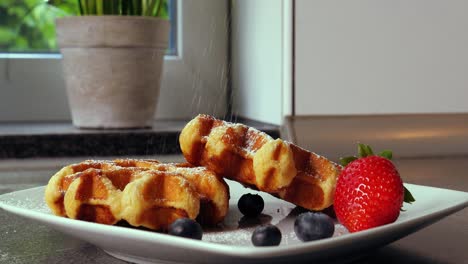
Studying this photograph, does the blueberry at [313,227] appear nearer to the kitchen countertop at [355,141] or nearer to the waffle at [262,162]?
the waffle at [262,162]

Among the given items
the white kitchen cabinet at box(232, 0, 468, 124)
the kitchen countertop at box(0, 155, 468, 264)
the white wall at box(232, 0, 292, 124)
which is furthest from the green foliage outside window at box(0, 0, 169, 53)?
the kitchen countertop at box(0, 155, 468, 264)

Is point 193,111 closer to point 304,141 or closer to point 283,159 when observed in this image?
point 304,141

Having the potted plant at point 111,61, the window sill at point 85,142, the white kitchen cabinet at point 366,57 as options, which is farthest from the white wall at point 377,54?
the potted plant at point 111,61

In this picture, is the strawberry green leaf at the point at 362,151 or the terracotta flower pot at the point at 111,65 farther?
the terracotta flower pot at the point at 111,65

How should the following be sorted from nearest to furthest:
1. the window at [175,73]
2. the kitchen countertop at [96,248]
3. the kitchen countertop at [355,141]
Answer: the kitchen countertop at [96,248], the kitchen countertop at [355,141], the window at [175,73]

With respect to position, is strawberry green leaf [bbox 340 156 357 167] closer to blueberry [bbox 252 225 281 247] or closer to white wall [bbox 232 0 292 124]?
blueberry [bbox 252 225 281 247]

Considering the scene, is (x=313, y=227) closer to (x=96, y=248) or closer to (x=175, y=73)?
(x=96, y=248)

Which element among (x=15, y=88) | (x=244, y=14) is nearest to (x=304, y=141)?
(x=244, y=14)
